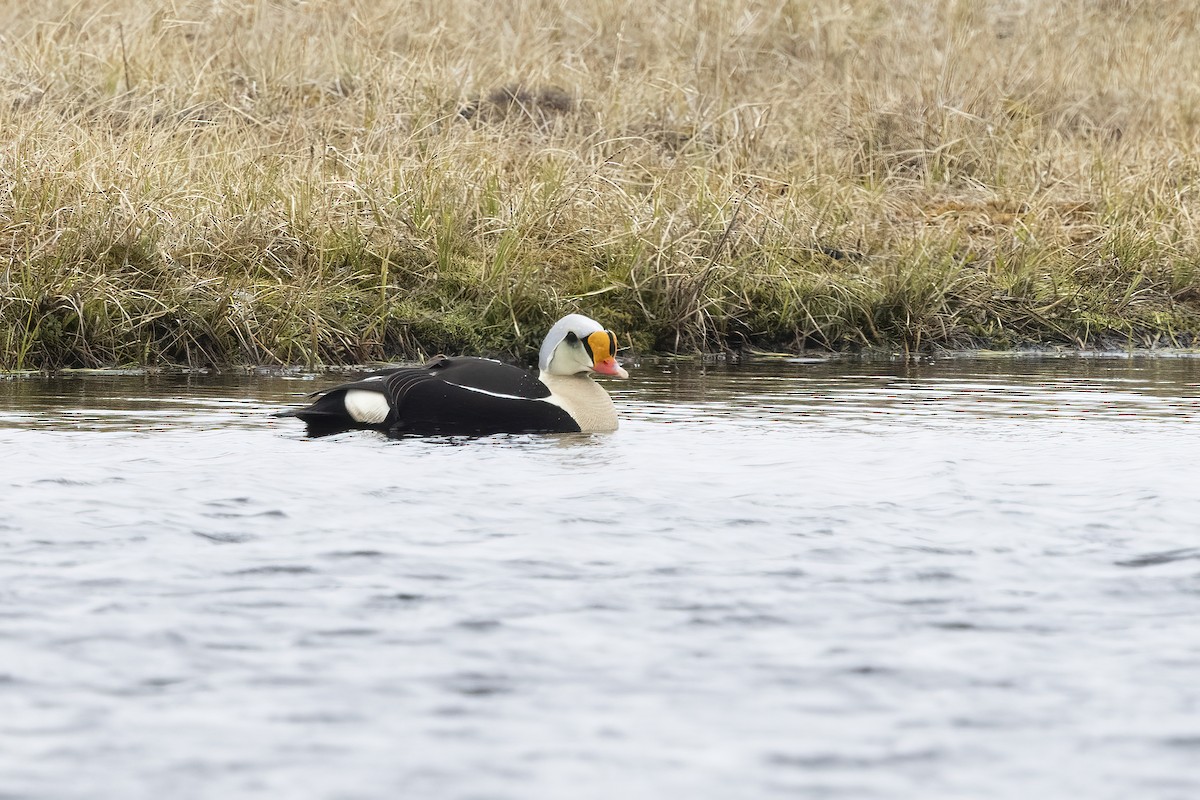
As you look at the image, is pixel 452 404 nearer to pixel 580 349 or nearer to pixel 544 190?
pixel 580 349

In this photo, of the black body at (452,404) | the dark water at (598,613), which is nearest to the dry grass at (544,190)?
the black body at (452,404)

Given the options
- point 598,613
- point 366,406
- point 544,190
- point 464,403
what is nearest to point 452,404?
point 464,403

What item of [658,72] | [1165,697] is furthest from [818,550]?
[658,72]

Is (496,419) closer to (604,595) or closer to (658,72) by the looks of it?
(604,595)

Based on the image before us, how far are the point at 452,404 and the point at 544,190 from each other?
441cm

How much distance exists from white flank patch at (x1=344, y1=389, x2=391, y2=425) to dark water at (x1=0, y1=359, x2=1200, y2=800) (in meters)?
0.17

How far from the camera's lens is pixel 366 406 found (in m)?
7.93

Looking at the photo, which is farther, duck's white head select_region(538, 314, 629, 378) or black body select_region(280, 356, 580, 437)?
duck's white head select_region(538, 314, 629, 378)

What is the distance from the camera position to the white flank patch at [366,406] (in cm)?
791

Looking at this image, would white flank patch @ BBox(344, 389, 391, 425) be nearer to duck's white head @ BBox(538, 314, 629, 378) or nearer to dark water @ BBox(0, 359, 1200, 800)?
dark water @ BBox(0, 359, 1200, 800)

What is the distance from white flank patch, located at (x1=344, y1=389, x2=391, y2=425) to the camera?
791cm

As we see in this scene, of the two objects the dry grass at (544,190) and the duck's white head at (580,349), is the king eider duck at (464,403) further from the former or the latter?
the dry grass at (544,190)

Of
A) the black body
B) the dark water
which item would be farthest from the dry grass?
the dark water

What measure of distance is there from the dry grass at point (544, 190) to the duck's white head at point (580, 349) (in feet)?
9.25
